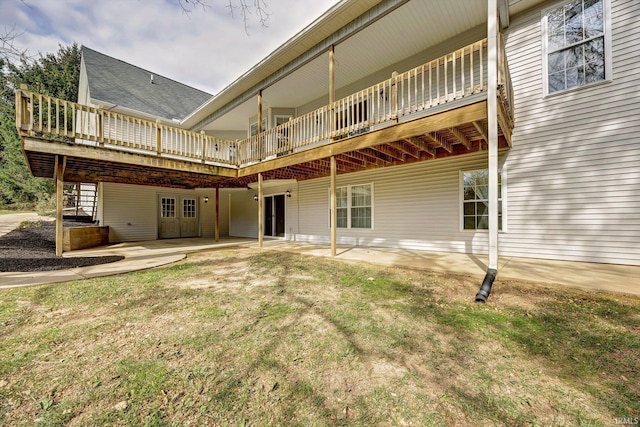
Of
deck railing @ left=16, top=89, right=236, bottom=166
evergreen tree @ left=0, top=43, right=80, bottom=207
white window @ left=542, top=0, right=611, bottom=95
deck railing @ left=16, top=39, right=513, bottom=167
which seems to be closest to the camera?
deck railing @ left=16, top=39, right=513, bottom=167

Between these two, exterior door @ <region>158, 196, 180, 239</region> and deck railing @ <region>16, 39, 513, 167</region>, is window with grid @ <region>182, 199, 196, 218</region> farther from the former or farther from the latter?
deck railing @ <region>16, 39, 513, 167</region>

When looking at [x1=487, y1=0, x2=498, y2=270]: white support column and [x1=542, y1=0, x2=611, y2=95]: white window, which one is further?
[x1=542, y1=0, x2=611, y2=95]: white window

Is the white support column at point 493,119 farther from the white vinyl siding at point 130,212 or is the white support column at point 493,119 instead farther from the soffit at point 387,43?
the white vinyl siding at point 130,212

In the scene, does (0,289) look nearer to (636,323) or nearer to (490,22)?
(636,323)

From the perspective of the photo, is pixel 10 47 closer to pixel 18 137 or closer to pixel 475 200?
pixel 475 200

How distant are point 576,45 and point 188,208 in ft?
48.0

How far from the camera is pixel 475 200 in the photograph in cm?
642

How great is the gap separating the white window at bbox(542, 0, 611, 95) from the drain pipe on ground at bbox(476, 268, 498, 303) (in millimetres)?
4412

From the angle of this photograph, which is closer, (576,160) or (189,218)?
(576,160)

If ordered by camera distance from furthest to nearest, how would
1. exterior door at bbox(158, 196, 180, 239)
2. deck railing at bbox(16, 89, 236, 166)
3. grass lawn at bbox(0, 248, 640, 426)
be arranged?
exterior door at bbox(158, 196, 180, 239), deck railing at bbox(16, 89, 236, 166), grass lawn at bbox(0, 248, 640, 426)

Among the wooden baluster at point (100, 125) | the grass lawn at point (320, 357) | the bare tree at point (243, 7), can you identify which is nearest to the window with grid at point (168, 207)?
the wooden baluster at point (100, 125)

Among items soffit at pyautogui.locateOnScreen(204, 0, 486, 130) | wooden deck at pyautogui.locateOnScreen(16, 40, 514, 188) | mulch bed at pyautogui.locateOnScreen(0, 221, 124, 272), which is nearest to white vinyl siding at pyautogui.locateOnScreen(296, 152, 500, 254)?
wooden deck at pyautogui.locateOnScreen(16, 40, 514, 188)

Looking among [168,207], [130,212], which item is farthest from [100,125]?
[168,207]

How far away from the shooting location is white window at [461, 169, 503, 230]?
630 centimetres
